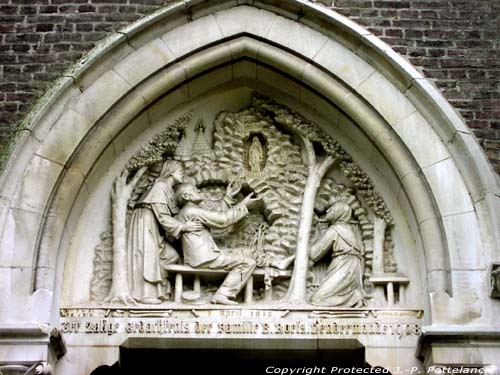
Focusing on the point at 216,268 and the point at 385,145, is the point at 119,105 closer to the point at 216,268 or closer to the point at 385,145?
the point at 216,268

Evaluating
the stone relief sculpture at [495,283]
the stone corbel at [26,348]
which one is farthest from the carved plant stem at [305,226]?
the stone corbel at [26,348]

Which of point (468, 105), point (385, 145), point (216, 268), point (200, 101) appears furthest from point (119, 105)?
point (468, 105)

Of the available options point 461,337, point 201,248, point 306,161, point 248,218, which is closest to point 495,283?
point 461,337

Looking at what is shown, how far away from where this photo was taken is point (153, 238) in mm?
9125

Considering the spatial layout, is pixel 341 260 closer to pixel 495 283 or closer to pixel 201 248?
pixel 201 248

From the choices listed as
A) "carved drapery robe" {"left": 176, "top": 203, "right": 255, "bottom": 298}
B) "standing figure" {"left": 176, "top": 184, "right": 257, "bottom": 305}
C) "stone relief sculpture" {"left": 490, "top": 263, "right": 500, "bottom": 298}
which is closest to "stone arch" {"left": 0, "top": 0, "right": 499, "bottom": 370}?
"stone relief sculpture" {"left": 490, "top": 263, "right": 500, "bottom": 298}

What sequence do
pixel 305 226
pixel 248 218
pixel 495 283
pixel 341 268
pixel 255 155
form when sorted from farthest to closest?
1. pixel 255 155
2. pixel 248 218
3. pixel 305 226
4. pixel 341 268
5. pixel 495 283

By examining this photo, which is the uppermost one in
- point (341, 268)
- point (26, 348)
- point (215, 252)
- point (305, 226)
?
point (305, 226)

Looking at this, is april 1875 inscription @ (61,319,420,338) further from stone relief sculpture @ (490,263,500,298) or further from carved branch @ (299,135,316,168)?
carved branch @ (299,135,316,168)

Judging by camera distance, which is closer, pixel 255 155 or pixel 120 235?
pixel 120 235

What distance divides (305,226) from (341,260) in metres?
0.43

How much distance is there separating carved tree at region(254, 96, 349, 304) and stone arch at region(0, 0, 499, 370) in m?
0.22

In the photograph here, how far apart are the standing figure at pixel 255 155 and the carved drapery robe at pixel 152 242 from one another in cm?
76

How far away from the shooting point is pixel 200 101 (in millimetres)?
9680
